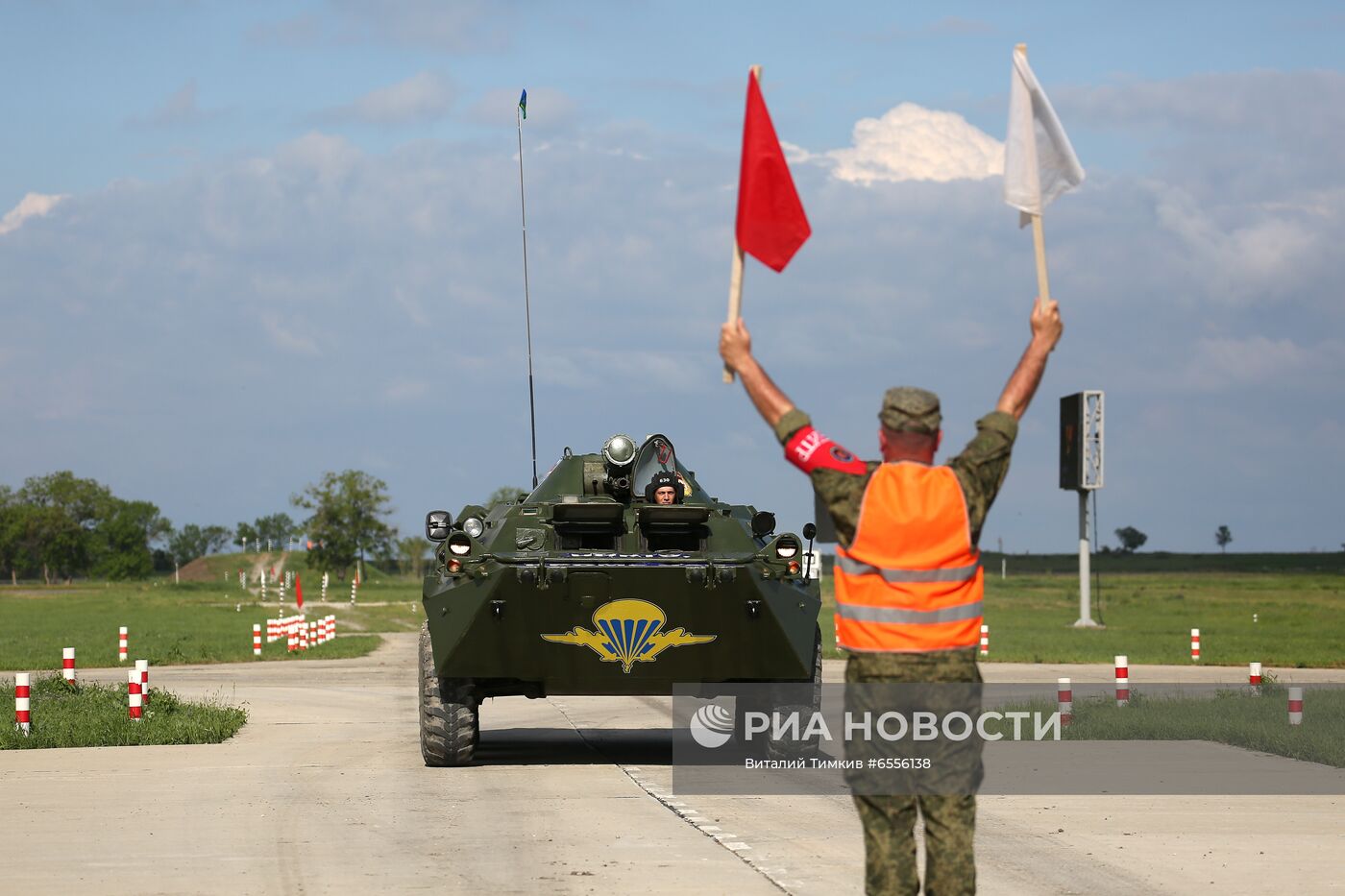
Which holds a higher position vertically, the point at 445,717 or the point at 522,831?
the point at 445,717

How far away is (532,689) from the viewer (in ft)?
49.7

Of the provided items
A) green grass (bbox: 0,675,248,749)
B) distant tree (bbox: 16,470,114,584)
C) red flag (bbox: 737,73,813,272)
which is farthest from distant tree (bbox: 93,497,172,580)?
red flag (bbox: 737,73,813,272)

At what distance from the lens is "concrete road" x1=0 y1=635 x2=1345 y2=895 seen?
945 centimetres

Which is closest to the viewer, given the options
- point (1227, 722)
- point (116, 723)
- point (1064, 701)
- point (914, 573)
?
point (914, 573)

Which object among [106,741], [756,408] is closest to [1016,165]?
[756,408]

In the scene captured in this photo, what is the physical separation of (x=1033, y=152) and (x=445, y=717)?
942 centimetres

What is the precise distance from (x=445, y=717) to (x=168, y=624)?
1480 inches

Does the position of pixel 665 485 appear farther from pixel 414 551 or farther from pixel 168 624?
pixel 414 551

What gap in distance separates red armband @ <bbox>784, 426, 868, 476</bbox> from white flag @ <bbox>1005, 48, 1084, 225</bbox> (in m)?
1.14

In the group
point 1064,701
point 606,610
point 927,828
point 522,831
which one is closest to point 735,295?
point 927,828

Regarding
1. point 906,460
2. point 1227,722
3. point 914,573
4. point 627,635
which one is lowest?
point 1227,722

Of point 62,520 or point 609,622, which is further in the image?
point 62,520

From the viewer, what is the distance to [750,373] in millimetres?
6188

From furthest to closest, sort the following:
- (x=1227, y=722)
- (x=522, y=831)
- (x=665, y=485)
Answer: (x=1227, y=722), (x=665, y=485), (x=522, y=831)
